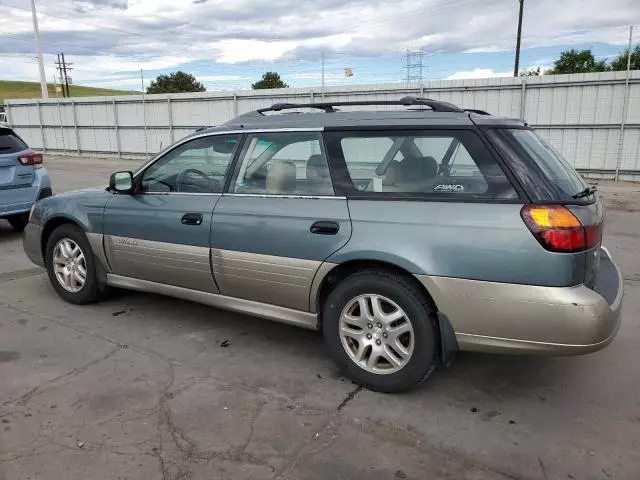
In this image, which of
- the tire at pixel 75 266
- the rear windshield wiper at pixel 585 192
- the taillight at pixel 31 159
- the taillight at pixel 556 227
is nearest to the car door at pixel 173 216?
the tire at pixel 75 266

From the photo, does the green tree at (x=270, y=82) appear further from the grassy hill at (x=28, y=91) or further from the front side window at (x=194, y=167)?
the front side window at (x=194, y=167)

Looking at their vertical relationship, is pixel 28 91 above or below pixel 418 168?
above

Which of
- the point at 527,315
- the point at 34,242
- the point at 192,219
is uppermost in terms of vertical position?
the point at 192,219

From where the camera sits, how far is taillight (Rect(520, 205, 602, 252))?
271 cm

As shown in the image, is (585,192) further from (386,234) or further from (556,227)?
(386,234)

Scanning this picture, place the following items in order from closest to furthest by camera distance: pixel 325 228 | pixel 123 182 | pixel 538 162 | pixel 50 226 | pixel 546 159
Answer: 1. pixel 538 162
2. pixel 546 159
3. pixel 325 228
4. pixel 123 182
5. pixel 50 226

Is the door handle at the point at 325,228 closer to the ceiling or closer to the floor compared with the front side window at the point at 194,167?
closer to the floor

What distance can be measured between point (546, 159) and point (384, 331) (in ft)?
4.51

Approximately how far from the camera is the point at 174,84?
69.7 m

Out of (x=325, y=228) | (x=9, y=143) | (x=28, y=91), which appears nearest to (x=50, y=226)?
(x=325, y=228)

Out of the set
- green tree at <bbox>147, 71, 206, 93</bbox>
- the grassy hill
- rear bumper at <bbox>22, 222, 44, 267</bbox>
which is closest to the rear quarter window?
rear bumper at <bbox>22, 222, 44, 267</bbox>

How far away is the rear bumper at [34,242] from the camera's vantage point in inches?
195

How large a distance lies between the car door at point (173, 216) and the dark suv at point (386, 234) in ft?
0.04

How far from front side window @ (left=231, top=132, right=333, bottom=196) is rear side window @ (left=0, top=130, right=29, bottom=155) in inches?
204
